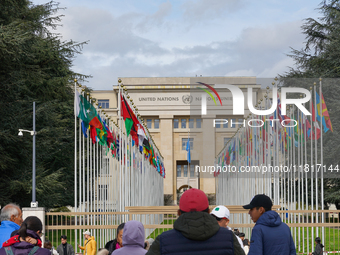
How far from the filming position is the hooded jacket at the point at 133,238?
452cm

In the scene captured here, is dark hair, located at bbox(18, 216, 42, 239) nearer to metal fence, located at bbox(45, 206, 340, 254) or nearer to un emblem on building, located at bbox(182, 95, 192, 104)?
metal fence, located at bbox(45, 206, 340, 254)

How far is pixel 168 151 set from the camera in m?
70.7

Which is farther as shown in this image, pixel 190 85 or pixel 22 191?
pixel 190 85

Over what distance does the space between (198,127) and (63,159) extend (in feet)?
126

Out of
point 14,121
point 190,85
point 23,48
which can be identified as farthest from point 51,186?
point 190,85

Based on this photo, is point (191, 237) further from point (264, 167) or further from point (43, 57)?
point (43, 57)

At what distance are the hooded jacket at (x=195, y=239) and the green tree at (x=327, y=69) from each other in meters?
30.7

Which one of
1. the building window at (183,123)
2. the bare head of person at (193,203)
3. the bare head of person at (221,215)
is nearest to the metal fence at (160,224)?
the bare head of person at (221,215)

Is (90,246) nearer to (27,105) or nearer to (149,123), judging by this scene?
(27,105)

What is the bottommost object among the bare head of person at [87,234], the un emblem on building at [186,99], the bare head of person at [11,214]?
the bare head of person at [87,234]

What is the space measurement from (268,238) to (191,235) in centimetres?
199

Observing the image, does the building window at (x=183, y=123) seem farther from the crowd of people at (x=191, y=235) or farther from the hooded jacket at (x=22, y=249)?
the hooded jacket at (x=22, y=249)

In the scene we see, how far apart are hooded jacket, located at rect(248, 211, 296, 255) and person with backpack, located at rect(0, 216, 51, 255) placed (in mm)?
2085

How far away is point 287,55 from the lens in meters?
37.8
